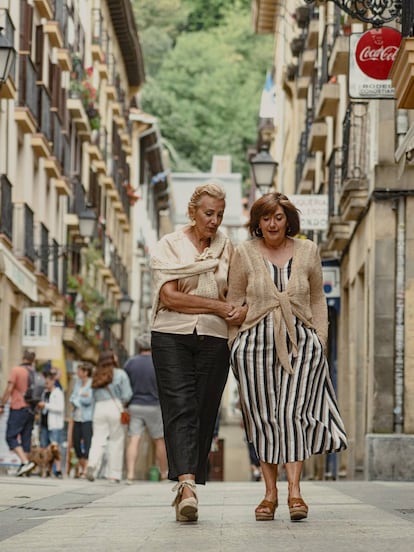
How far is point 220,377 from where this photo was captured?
964cm

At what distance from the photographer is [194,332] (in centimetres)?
954

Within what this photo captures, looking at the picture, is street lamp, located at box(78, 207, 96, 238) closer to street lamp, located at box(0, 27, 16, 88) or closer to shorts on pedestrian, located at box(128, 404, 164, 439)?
shorts on pedestrian, located at box(128, 404, 164, 439)

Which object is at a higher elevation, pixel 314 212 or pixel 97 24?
pixel 97 24

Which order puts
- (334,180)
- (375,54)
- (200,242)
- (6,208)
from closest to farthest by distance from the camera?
(200,242) < (375,54) < (334,180) < (6,208)

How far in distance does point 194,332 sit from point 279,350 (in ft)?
1.61

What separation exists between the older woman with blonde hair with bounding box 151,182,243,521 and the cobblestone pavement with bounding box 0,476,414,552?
512 mm

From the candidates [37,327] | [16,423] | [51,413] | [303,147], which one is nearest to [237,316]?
[16,423]

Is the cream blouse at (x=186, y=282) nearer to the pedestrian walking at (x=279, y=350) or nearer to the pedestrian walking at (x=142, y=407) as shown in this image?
the pedestrian walking at (x=279, y=350)

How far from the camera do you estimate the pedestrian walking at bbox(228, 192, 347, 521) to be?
9422 mm

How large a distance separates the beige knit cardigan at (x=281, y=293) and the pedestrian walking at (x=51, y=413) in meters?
15.2

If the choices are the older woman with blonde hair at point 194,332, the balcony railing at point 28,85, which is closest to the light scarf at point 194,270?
the older woman with blonde hair at point 194,332

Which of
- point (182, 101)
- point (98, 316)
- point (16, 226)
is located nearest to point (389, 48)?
point (16, 226)

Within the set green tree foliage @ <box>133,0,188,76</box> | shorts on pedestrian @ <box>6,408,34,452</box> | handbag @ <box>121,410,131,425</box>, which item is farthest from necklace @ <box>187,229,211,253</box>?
green tree foliage @ <box>133,0,188,76</box>

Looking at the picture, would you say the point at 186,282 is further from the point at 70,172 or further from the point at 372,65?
the point at 70,172
